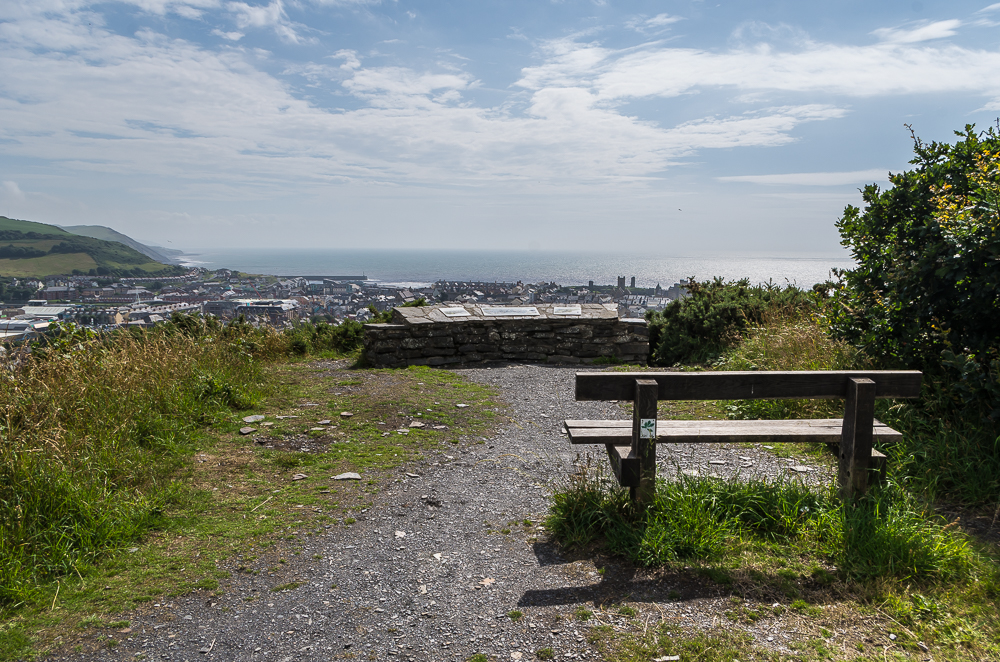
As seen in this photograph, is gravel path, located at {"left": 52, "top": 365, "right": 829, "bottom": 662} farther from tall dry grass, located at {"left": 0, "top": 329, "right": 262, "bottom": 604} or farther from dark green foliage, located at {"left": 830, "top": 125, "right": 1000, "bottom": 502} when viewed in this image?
dark green foliage, located at {"left": 830, "top": 125, "right": 1000, "bottom": 502}

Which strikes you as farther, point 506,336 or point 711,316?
point 506,336

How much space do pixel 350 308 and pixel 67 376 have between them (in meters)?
11.8

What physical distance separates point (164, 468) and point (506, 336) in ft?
23.1

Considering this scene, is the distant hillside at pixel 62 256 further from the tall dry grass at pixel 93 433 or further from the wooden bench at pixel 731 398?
the wooden bench at pixel 731 398

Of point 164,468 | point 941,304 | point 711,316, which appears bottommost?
point 164,468

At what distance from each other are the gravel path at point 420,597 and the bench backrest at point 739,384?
1.05 metres

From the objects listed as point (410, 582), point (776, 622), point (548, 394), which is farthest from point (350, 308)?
point (776, 622)

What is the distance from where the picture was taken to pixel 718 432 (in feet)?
12.0

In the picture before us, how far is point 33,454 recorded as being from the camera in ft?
12.1

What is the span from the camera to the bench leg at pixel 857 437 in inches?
135

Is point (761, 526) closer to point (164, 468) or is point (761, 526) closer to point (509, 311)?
point (164, 468)

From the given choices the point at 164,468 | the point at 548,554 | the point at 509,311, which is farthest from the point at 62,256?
the point at 548,554

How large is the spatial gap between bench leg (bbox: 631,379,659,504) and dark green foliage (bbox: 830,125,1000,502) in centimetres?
251

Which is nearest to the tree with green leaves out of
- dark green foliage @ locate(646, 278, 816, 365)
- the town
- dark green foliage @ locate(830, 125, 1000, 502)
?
dark green foliage @ locate(830, 125, 1000, 502)
